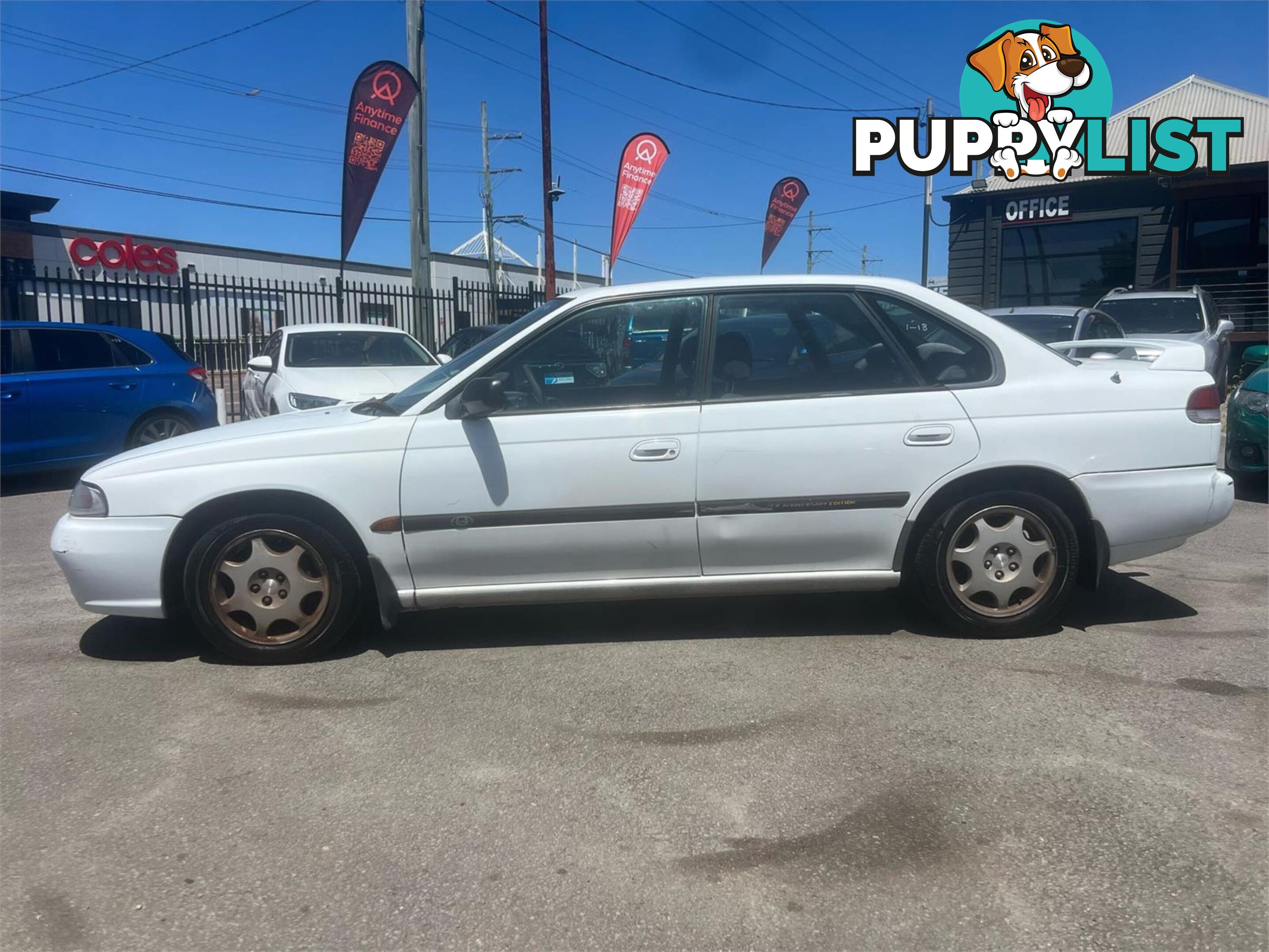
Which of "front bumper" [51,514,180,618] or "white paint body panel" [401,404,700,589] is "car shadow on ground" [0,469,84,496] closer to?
"front bumper" [51,514,180,618]

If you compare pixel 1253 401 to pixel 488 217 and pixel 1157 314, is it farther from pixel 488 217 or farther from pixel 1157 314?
pixel 488 217

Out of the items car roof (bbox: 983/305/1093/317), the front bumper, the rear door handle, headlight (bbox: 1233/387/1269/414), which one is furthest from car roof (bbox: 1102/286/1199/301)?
the front bumper

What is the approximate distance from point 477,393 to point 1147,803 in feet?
9.11

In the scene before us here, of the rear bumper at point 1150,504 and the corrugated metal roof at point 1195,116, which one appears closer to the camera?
the rear bumper at point 1150,504

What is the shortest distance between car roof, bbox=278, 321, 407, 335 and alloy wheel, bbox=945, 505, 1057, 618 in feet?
26.2

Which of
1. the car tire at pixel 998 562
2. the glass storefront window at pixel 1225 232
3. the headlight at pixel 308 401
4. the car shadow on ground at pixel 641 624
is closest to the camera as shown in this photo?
Result: the car tire at pixel 998 562

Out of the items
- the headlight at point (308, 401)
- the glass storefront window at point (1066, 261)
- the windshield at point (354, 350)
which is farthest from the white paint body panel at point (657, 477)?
the glass storefront window at point (1066, 261)

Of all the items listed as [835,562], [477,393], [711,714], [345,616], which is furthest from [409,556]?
[835,562]

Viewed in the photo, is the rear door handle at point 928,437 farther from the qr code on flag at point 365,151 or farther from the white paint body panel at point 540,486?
the qr code on flag at point 365,151

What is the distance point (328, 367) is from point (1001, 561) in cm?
784

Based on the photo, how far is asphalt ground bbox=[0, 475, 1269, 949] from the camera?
8.24 ft

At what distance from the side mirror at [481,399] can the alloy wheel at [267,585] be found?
87cm

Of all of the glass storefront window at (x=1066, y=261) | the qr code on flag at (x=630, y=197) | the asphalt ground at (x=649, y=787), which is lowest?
the asphalt ground at (x=649, y=787)

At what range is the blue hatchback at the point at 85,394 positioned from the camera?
9.11 m
